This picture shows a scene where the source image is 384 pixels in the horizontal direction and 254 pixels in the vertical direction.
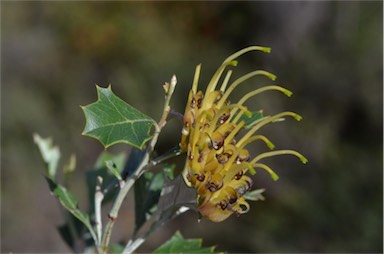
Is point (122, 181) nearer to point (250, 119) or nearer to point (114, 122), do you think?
point (114, 122)

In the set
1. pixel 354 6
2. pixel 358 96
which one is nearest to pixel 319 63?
pixel 358 96

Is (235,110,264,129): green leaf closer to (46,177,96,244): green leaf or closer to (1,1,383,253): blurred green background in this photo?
(46,177,96,244): green leaf

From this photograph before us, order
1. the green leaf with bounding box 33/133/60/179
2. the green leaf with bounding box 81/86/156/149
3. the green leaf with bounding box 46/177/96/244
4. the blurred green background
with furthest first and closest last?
1. the blurred green background
2. the green leaf with bounding box 33/133/60/179
3. the green leaf with bounding box 46/177/96/244
4. the green leaf with bounding box 81/86/156/149

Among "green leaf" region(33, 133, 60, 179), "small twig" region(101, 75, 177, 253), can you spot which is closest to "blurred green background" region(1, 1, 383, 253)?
"green leaf" region(33, 133, 60, 179)

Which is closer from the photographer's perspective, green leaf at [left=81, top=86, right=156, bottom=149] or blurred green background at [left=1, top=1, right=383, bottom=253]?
green leaf at [left=81, top=86, right=156, bottom=149]

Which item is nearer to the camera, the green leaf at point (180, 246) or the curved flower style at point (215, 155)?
the curved flower style at point (215, 155)

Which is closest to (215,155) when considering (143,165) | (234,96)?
(143,165)

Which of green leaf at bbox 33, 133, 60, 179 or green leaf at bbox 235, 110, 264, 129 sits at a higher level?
green leaf at bbox 235, 110, 264, 129

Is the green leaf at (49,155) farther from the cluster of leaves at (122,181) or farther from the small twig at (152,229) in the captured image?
the small twig at (152,229)

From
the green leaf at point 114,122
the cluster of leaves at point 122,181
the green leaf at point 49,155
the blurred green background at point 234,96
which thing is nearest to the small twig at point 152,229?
the cluster of leaves at point 122,181
